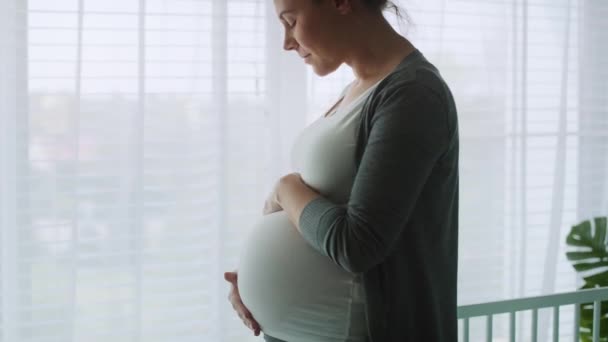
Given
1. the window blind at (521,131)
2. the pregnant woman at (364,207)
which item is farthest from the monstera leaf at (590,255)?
the pregnant woman at (364,207)

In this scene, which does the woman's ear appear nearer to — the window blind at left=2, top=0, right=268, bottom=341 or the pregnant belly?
the pregnant belly

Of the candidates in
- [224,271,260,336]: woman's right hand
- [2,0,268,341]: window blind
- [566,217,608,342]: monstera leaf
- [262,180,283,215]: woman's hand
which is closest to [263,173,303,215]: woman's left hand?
[262,180,283,215]: woman's hand

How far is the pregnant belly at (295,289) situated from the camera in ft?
3.21

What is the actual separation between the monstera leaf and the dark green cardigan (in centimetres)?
123

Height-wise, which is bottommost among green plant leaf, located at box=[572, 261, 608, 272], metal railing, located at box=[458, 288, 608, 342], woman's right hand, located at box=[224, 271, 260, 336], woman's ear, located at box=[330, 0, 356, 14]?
green plant leaf, located at box=[572, 261, 608, 272]

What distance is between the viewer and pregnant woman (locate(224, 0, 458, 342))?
0.88 meters

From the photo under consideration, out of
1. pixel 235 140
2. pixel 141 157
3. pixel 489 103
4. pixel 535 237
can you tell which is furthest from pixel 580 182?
pixel 141 157

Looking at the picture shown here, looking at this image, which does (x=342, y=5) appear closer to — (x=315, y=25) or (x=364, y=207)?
(x=315, y=25)

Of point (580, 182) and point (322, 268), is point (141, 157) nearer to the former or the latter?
point (322, 268)

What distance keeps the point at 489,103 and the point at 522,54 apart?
187 millimetres

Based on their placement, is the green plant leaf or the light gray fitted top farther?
the green plant leaf

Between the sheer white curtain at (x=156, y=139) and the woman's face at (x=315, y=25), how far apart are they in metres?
0.70

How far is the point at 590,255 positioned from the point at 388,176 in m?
1.48

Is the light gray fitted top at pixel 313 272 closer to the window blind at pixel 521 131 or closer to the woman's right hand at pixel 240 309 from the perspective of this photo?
the woman's right hand at pixel 240 309
